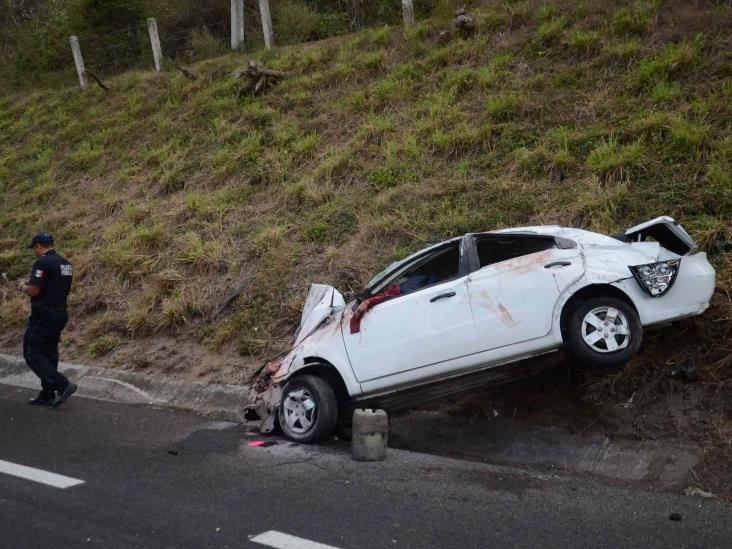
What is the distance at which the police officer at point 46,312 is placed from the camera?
789 centimetres

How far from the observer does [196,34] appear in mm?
20172

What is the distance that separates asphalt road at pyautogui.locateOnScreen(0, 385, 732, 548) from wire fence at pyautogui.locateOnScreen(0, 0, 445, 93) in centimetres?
1235

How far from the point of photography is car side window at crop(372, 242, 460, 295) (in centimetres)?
659

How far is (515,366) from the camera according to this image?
19.6ft

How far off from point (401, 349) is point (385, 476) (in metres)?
1.08

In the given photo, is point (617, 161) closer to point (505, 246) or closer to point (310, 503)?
point (505, 246)

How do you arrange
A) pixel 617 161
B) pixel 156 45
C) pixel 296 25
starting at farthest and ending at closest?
1. pixel 156 45
2. pixel 296 25
3. pixel 617 161

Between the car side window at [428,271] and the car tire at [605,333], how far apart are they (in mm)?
1209

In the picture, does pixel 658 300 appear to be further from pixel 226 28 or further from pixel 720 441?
pixel 226 28

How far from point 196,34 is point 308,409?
639 inches

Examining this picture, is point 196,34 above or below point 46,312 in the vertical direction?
above

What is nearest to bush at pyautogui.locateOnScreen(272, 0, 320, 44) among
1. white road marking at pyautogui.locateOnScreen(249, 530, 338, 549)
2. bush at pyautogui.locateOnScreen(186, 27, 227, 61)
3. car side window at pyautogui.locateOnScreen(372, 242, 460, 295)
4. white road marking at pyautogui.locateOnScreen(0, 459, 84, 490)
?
bush at pyautogui.locateOnScreen(186, 27, 227, 61)

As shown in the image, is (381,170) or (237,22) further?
(237,22)

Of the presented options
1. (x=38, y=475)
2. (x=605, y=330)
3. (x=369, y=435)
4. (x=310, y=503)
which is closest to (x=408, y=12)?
(x=605, y=330)
